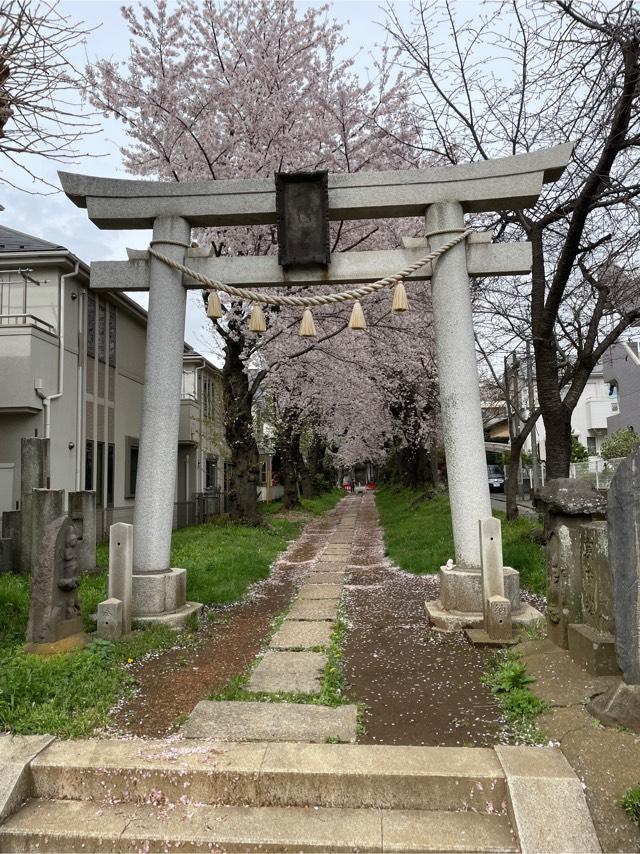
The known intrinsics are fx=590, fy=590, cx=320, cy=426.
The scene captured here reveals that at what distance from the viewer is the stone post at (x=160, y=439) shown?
6785 mm

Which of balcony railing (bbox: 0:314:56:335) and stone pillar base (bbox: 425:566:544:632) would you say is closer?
stone pillar base (bbox: 425:566:544:632)

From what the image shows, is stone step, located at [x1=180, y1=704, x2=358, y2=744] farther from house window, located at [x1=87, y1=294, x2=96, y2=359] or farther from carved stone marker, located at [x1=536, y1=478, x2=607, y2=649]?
house window, located at [x1=87, y1=294, x2=96, y2=359]

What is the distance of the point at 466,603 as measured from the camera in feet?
21.4

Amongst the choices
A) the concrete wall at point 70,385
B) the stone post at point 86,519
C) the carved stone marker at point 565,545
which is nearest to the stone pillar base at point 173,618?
the carved stone marker at point 565,545

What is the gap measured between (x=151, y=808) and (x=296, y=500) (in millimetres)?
23869

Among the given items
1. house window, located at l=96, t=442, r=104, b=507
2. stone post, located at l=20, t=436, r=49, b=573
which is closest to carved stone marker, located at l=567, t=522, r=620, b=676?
stone post, located at l=20, t=436, r=49, b=573

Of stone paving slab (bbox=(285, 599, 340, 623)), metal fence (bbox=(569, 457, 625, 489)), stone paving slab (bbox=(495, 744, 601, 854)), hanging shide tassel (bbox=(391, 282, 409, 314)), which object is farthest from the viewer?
metal fence (bbox=(569, 457, 625, 489))

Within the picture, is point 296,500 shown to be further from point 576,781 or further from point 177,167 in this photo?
point 576,781

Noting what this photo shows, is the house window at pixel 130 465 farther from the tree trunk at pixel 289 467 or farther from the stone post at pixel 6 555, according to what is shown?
the tree trunk at pixel 289 467

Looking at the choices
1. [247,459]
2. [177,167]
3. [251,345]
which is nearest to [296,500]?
[247,459]

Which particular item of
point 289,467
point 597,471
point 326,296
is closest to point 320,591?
point 326,296

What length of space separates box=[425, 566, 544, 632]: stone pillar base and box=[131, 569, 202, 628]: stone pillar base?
289cm

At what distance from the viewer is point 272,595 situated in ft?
30.4

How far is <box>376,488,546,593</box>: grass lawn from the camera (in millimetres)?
9203
